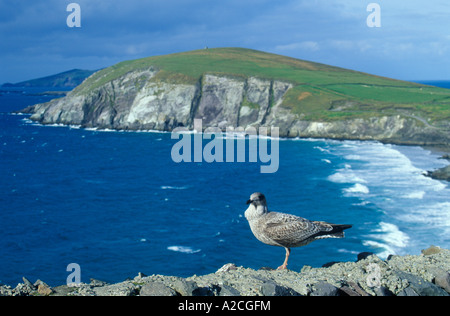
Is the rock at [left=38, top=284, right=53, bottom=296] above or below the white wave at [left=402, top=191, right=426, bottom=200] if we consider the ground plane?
above

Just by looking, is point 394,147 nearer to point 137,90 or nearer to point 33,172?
point 33,172

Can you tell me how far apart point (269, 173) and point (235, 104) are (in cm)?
8288

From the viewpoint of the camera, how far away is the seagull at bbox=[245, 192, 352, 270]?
14.7 m

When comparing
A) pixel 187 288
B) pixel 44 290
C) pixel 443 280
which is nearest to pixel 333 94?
pixel 443 280

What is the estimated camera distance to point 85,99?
7160 inches

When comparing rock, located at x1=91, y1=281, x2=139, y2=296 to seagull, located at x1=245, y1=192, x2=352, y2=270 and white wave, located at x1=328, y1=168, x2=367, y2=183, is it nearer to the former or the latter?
seagull, located at x1=245, y1=192, x2=352, y2=270

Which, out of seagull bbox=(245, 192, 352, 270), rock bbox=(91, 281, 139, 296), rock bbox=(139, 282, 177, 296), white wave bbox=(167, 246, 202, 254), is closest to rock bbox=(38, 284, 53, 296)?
rock bbox=(91, 281, 139, 296)

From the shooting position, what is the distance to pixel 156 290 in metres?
10.9

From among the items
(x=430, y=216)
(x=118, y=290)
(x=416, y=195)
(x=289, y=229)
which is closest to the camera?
(x=118, y=290)

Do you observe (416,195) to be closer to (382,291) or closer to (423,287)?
(423,287)

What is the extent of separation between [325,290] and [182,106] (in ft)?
520

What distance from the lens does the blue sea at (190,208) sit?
44.5 metres

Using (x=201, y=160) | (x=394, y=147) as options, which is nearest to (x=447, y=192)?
(x=394, y=147)

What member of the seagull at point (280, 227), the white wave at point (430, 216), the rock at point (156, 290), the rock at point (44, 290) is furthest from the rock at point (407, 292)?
the white wave at point (430, 216)
